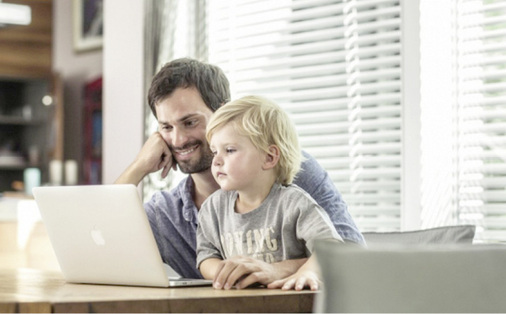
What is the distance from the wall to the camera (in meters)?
7.38

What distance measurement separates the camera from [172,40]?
4.19 m

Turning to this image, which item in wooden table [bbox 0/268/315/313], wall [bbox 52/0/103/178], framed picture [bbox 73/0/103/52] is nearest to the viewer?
wooden table [bbox 0/268/315/313]

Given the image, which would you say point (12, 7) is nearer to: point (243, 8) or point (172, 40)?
point (172, 40)

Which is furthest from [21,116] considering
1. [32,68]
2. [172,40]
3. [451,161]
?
[451,161]

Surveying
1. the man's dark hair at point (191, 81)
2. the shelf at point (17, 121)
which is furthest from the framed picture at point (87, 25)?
the man's dark hair at point (191, 81)

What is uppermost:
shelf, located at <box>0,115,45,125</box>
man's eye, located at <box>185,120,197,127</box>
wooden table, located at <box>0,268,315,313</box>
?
shelf, located at <box>0,115,45,125</box>

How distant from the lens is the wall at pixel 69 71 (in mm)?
7375

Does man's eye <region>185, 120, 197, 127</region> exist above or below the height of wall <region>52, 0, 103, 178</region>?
below

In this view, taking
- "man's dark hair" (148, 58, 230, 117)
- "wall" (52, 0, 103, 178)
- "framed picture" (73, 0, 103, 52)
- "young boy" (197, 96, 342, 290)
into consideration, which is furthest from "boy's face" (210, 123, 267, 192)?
"wall" (52, 0, 103, 178)

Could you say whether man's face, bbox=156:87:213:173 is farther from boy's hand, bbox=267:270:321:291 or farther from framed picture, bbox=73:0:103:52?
framed picture, bbox=73:0:103:52

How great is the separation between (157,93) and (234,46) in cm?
162

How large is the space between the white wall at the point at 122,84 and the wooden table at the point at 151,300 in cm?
282

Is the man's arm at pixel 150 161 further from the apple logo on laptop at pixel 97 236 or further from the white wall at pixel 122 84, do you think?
the white wall at pixel 122 84

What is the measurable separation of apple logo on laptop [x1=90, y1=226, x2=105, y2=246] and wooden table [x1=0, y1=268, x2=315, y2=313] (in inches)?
4.0
